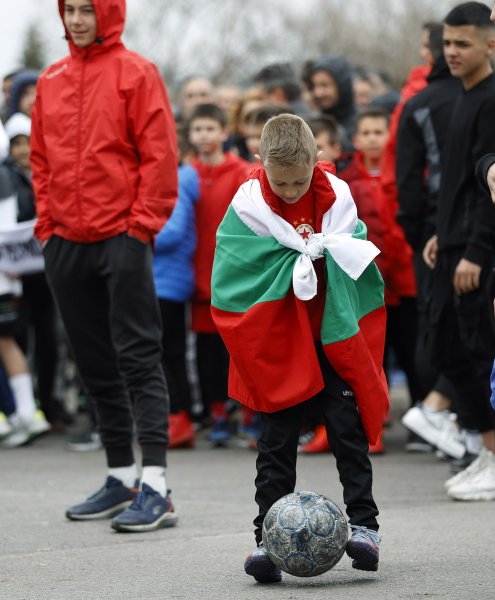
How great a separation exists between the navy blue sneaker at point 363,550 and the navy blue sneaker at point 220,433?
4.56 metres

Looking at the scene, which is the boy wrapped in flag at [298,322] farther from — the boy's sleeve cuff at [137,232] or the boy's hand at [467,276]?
the boy's hand at [467,276]

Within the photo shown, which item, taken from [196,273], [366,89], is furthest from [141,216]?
[366,89]

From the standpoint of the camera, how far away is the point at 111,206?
6391mm

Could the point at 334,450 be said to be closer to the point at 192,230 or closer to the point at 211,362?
the point at 192,230

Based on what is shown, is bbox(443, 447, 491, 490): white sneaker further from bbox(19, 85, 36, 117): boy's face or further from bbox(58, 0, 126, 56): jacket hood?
bbox(19, 85, 36, 117): boy's face

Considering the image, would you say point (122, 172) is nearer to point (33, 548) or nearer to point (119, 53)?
point (119, 53)

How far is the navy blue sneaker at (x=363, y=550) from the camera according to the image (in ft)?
16.4

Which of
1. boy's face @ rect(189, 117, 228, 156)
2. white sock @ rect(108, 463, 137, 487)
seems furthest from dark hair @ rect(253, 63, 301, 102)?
white sock @ rect(108, 463, 137, 487)

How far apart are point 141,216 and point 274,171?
57.4 inches

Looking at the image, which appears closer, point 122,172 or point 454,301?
point 122,172

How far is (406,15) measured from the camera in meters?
54.6

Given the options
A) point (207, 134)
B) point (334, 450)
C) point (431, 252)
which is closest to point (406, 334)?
point (207, 134)

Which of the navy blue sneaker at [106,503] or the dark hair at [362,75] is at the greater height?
the dark hair at [362,75]

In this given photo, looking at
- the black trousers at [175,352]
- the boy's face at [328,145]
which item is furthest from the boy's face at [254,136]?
the black trousers at [175,352]
